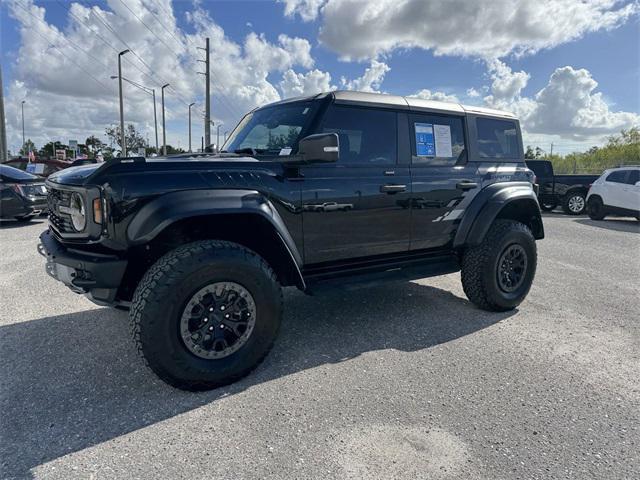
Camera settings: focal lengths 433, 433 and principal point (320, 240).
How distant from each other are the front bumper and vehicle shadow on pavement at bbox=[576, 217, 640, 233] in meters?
12.1

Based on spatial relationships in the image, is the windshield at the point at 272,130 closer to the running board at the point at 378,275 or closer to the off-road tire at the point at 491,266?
the running board at the point at 378,275

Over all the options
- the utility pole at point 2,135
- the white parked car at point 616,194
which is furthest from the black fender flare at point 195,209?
the utility pole at point 2,135

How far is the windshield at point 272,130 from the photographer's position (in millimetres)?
3490

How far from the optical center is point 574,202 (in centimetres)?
1416

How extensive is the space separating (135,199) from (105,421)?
4.32 ft

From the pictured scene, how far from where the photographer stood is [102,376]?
3012 mm

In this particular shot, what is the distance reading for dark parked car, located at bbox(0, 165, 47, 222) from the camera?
367 inches

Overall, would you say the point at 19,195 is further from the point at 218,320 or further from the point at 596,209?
the point at 596,209

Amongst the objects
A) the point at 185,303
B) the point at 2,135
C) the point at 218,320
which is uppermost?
the point at 2,135

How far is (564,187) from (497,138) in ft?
36.9

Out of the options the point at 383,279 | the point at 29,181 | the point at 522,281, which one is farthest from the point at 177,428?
the point at 29,181

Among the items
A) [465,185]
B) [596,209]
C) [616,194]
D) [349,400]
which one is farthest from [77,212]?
[596,209]

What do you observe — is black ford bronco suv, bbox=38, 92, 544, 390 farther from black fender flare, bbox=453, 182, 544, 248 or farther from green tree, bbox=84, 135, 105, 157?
green tree, bbox=84, 135, 105, 157

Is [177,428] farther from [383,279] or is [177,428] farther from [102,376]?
[383,279]
